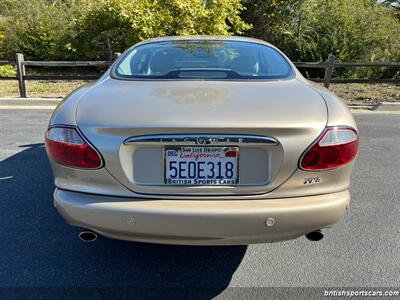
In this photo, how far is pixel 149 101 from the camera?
2297 millimetres

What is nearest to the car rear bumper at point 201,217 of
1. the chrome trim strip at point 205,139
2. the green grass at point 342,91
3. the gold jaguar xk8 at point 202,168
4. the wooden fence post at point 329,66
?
the gold jaguar xk8 at point 202,168

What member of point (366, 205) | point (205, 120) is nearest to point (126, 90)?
point (205, 120)

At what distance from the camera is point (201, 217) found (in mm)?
2086

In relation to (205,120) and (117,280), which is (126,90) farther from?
(117,280)

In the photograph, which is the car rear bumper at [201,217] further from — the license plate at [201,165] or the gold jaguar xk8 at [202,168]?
the license plate at [201,165]

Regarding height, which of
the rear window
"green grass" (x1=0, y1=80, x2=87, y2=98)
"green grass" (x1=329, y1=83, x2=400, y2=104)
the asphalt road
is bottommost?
"green grass" (x1=0, y1=80, x2=87, y2=98)

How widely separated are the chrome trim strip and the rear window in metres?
0.88

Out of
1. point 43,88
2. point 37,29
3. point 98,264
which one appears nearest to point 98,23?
point 37,29

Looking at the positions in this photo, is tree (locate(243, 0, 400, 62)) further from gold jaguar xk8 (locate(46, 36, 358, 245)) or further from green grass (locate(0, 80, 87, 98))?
gold jaguar xk8 (locate(46, 36, 358, 245))

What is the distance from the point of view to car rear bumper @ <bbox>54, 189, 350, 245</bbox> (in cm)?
210

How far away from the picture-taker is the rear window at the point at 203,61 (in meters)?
2.96

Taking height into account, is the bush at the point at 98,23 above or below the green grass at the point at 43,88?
above

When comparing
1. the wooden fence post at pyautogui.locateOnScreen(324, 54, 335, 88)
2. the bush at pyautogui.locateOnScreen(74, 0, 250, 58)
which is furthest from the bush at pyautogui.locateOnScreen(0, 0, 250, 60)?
the wooden fence post at pyautogui.locateOnScreen(324, 54, 335, 88)

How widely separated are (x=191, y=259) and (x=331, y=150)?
1255 mm
